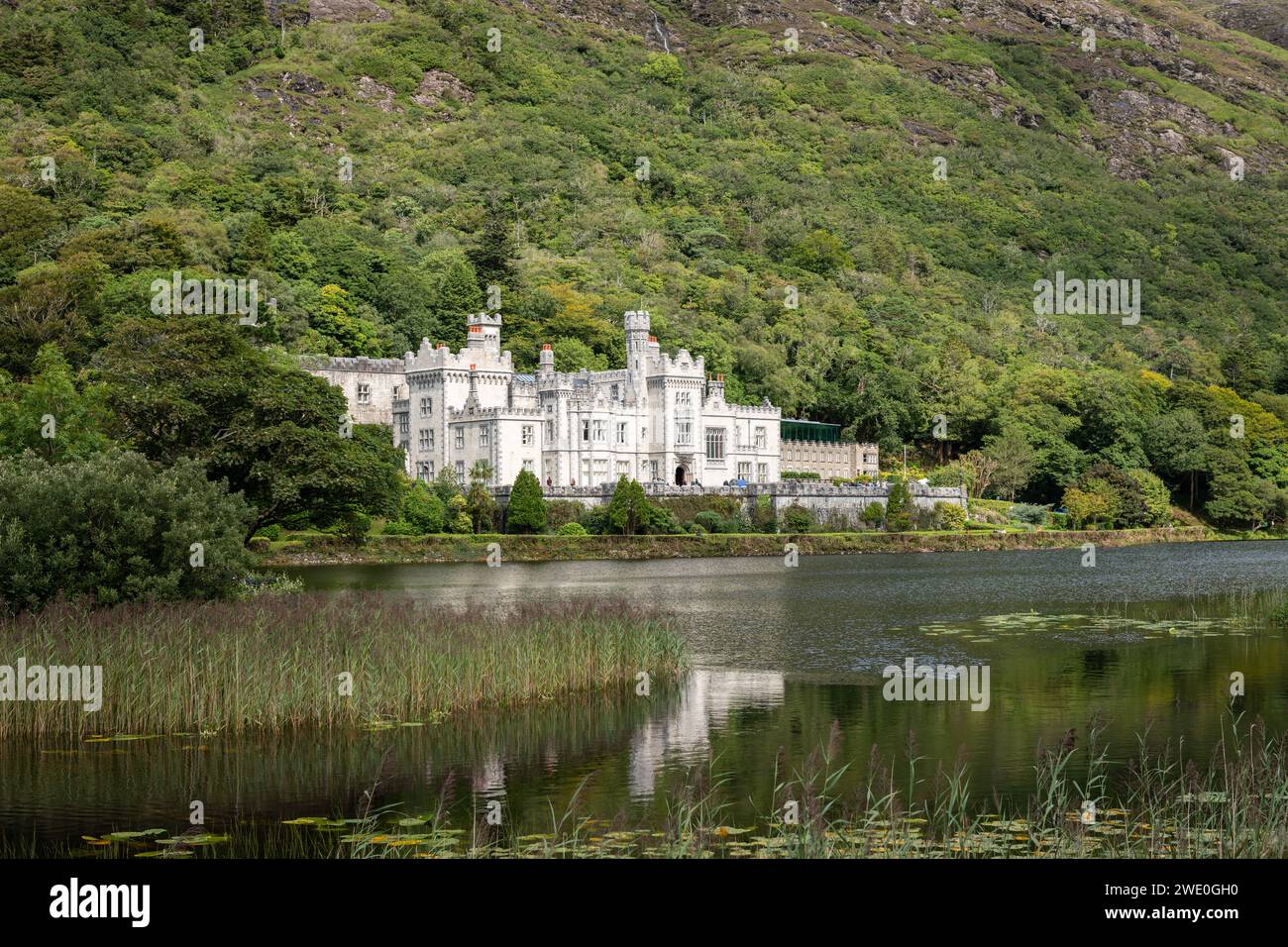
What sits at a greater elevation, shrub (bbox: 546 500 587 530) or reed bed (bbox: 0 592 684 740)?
shrub (bbox: 546 500 587 530)

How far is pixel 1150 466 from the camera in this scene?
112 m

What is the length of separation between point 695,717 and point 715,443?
7720cm

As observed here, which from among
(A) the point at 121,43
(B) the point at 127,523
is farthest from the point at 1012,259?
(B) the point at 127,523

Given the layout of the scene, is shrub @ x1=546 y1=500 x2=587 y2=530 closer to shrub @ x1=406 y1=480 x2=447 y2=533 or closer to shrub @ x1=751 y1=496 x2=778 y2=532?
shrub @ x1=406 y1=480 x2=447 y2=533

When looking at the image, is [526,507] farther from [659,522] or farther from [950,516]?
[950,516]

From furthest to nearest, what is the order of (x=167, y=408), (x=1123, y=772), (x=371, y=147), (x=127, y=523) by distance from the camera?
(x=371, y=147)
(x=167, y=408)
(x=127, y=523)
(x=1123, y=772)

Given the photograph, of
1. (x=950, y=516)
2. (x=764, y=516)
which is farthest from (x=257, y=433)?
(x=950, y=516)

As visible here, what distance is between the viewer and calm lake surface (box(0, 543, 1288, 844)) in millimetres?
18516

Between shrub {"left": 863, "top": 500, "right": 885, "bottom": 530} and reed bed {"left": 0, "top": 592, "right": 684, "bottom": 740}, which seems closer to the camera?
reed bed {"left": 0, "top": 592, "right": 684, "bottom": 740}

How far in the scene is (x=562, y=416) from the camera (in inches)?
3713

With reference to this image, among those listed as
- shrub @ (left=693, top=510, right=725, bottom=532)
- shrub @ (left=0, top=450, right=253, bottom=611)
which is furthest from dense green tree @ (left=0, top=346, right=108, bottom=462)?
shrub @ (left=693, top=510, right=725, bottom=532)

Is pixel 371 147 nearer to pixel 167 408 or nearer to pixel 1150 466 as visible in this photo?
pixel 1150 466

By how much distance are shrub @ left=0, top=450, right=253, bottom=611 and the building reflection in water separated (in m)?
9.52
